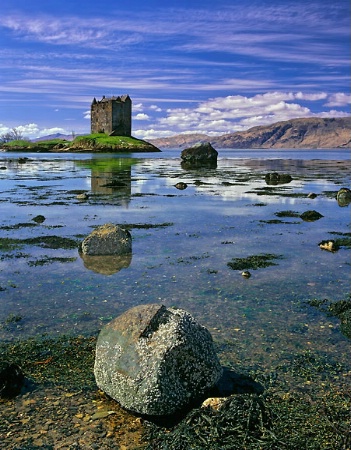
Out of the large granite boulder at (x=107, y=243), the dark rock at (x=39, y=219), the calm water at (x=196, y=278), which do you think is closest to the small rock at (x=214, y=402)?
the calm water at (x=196, y=278)

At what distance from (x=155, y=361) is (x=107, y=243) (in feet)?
30.2

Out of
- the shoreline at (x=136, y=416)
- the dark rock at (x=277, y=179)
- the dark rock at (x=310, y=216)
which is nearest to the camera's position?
the shoreline at (x=136, y=416)

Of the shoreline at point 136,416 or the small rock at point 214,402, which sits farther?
the small rock at point 214,402

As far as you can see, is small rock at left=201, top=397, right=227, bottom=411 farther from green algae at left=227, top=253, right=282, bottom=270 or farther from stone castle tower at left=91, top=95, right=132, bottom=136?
stone castle tower at left=91, top=95, right=132, bottom=136

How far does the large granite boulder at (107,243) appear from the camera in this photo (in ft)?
50.5

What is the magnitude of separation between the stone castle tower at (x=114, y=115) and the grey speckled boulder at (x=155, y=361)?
184736 mm

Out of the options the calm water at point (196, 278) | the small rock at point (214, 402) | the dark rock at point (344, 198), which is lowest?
the small rock at point (214, 402)

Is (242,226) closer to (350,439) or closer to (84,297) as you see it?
(84,297)

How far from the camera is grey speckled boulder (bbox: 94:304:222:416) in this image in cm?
663

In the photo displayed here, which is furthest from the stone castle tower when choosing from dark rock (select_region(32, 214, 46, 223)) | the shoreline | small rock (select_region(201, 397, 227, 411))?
small rock (select_region(201, 397, 227, 411))

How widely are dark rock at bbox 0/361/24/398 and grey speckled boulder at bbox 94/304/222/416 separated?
4.09ft

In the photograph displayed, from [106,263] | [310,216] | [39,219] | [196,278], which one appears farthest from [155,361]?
[310,216]

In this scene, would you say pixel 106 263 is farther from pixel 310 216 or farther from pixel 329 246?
pixel 310 216

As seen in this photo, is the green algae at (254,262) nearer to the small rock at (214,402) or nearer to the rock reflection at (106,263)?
the rock reflection at (106,263)
